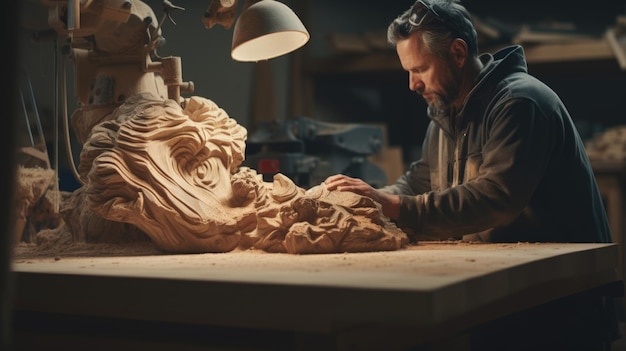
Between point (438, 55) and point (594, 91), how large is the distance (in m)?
4.55

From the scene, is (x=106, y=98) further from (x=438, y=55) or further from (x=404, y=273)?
(x=404, y=273)

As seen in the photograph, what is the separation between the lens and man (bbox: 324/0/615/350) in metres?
3.07

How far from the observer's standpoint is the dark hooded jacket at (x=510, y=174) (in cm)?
308

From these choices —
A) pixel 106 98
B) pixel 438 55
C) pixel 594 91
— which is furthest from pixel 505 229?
pixel 594 91

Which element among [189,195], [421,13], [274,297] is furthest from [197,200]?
[421,13]

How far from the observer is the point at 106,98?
3402 millimetres

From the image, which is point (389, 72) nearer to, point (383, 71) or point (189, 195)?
point (383, 71)

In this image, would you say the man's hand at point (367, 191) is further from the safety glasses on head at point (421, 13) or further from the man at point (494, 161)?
the safety glasses on head at point (421, 13)

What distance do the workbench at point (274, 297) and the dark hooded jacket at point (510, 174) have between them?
0.37m

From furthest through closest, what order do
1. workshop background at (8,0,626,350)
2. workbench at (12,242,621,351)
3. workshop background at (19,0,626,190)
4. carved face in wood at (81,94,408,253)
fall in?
workshop background at (19,0,626,190) < workshop background at (8,0,626,350) < carved face in wood at (81,94,408,253) < workbench at (12,242,621,351)

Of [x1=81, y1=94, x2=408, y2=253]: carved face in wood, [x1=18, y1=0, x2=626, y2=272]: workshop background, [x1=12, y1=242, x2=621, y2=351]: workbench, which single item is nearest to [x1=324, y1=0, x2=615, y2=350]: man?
[x1=81, y1=94, x2=408, y2=253]: carved face in wood

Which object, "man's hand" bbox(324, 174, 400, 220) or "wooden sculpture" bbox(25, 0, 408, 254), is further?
"man's hand" bbox(324, 174, 400, 220)

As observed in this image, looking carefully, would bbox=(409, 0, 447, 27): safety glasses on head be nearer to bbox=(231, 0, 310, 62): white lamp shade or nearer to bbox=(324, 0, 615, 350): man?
bbox=(324, 0, 615, 350): man

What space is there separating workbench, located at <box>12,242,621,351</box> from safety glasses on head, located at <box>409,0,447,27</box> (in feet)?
3.47
